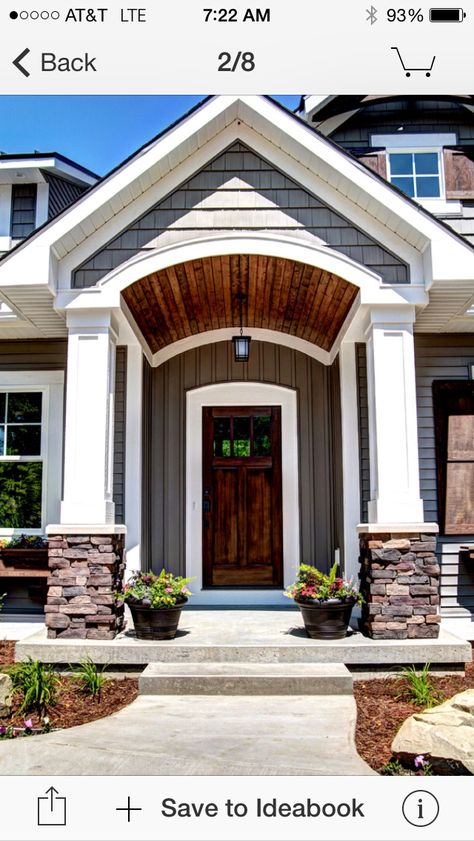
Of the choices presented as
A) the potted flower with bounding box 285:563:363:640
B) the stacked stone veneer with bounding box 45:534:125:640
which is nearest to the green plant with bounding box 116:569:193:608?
the stacked stone veneer with bounding box 45:534:125:640

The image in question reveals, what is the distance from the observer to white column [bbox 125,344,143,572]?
21.4 ft

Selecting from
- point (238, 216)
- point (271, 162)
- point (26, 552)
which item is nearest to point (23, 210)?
point (238, 216)

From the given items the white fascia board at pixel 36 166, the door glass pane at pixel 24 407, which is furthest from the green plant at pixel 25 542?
the white fascia board at pixel 36 166

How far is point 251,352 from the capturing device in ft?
24.6

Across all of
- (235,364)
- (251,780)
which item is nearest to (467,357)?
(235,364)

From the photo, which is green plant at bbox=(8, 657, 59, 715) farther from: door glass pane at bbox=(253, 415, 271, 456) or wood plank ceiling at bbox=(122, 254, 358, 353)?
door glass pane at bbox=(253, 415, 271, 456)

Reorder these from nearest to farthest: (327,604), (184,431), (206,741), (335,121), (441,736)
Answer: (441,736) < (206,741) < (327,604) < (184,431) < (335,121)

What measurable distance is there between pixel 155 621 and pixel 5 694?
3.85 feet

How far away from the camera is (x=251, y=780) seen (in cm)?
289

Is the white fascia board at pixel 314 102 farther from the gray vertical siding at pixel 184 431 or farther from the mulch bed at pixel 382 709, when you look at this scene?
the mulch bed at pixel 382 709

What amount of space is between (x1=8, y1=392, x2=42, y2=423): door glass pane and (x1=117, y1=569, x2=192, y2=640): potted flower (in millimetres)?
2625
